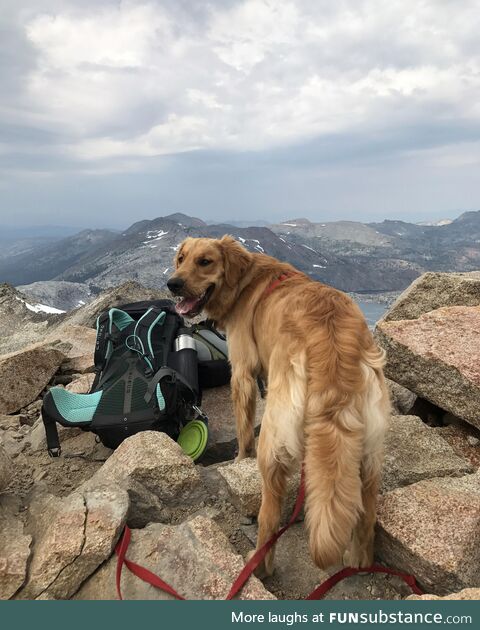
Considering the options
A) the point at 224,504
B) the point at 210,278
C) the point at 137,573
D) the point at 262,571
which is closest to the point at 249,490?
the point at 224,504

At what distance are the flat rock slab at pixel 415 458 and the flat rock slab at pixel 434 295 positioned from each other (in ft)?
9.58

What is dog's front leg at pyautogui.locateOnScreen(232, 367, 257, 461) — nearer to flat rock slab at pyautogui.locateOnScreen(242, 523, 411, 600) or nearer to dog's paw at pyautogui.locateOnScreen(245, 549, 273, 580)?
flat rock slab at pyautogui.locateOnScreen(242, 523, 411, 600)

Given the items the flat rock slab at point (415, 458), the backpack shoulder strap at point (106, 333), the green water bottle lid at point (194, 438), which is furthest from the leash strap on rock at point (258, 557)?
the backpack shoulder strap at point (106, 333)

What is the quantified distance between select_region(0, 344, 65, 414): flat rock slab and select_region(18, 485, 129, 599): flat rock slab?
4.07 meters

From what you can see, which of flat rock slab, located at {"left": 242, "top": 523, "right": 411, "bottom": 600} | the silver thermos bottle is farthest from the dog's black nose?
flat rock slab, located at {"left": 242, "top": 523, "right": 411, "bottom": 600}

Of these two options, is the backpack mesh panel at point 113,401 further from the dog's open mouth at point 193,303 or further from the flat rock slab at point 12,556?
the flat rock slab at point 12,556

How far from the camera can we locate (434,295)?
7.30m

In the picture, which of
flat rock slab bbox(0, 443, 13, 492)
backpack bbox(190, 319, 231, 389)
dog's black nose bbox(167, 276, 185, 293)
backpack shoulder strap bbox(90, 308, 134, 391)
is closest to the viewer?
flat rock slab bbox(0, 443, 13, 492)

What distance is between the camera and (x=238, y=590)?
9.43ft

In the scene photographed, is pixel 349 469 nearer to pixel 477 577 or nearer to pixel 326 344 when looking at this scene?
pixel 326 344

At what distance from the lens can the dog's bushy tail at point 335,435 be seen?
2641mm

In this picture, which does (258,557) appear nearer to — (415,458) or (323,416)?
(323,416)

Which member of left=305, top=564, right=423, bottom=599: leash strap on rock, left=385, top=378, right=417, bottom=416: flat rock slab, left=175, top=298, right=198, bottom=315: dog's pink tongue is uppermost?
left=175, top=298, right=198, bottom=315: dog's pink tongue

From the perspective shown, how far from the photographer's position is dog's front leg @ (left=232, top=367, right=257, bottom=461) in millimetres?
4949
